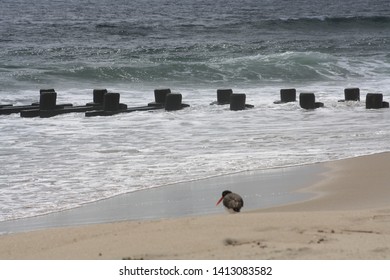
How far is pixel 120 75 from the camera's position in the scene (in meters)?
22.9

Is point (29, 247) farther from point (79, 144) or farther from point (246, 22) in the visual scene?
point (246, 22)

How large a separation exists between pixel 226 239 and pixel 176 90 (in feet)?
48.1

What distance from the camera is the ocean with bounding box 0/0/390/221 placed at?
965 cm

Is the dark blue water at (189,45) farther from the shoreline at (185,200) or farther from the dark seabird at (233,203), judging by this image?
the dark seabird at (233,203)

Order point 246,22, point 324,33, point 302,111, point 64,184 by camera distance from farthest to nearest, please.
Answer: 1. point 246,22
2. point 324,33
3. point 302,111
4. point 64,184

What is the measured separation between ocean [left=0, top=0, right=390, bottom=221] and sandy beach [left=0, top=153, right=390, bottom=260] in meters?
1.66

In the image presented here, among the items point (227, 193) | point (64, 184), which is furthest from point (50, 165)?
point (227, 193)

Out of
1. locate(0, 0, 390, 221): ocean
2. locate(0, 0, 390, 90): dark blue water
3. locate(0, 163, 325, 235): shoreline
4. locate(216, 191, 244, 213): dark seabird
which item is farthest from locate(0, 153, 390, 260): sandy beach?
locate(0, 0, 390, 90): dark blue water

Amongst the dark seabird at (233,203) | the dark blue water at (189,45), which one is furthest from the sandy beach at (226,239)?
the dark blue water at (189,45)

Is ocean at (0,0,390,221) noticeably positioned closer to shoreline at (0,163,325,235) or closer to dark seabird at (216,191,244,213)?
shoreline at (0,163,325,235)

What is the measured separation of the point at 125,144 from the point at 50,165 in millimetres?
1705

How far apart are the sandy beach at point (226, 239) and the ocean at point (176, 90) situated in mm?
1655

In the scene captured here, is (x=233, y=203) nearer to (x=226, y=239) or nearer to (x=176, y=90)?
(x=226, y=239)

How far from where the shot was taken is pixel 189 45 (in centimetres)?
3241
